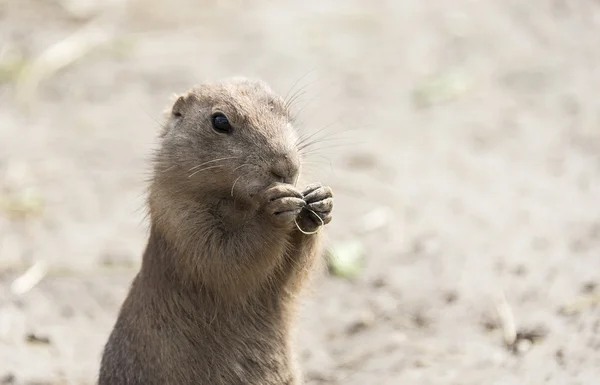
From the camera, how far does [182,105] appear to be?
4.79 metres

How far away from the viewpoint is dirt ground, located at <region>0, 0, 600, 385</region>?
19.8 ft

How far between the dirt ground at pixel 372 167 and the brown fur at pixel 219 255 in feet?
1.68

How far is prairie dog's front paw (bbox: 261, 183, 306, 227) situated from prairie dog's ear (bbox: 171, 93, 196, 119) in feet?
2.61

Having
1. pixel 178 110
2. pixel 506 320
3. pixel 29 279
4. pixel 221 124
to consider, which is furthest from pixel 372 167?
pixel 221 124

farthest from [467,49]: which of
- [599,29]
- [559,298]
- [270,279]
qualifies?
Answer: [270,279]

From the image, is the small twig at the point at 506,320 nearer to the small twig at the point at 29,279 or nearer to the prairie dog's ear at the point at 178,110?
the prairie dog's ear at the point at 178,110

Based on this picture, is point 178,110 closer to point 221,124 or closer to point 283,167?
point 221,124

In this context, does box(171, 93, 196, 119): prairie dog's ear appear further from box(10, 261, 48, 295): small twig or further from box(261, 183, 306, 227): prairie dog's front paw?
box(10, 261, 48, 295): small twig

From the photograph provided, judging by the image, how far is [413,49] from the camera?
9.98 m

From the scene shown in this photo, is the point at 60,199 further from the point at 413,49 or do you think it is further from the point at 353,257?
the point at 413,49

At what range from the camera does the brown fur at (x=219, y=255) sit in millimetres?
4391

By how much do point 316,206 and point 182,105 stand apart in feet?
3.15

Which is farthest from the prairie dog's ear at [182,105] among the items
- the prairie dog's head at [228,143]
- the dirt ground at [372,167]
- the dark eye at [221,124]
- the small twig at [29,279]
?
the small twig at [29,279]

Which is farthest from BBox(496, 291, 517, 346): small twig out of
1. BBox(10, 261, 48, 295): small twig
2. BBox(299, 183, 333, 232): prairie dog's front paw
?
BBox(10, 261, 48, 295): small twig
